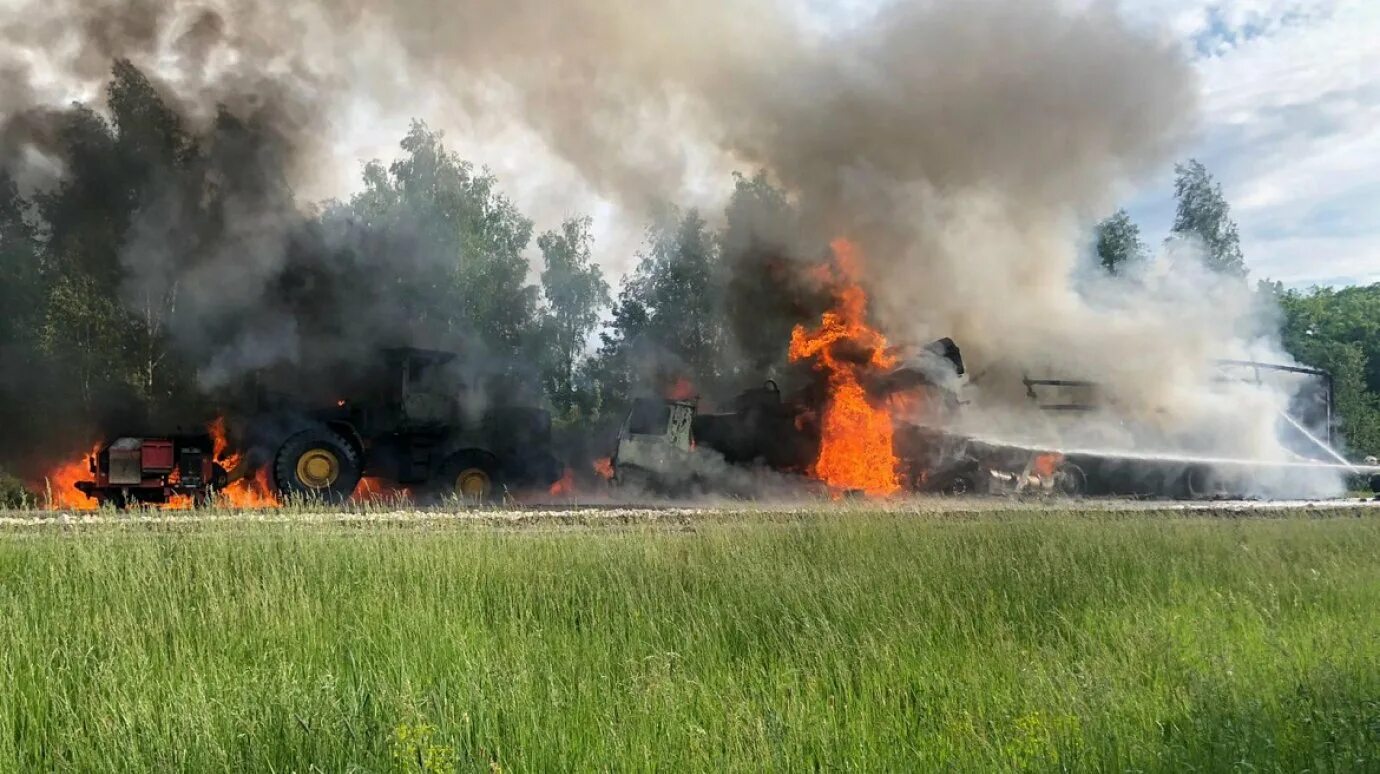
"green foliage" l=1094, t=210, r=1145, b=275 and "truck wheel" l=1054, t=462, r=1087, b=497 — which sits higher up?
"green foliage" l=1094, t=210, r=1145, b=275

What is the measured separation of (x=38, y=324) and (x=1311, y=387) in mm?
34548

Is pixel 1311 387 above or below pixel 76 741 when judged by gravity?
above

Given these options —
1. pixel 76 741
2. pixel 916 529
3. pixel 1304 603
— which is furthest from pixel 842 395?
pixel 76 741

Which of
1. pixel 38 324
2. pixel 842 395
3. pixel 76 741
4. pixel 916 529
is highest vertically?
pixel 38 324

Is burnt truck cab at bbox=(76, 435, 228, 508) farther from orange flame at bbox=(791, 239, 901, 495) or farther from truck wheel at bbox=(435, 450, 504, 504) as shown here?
orange flame at bbox=(791, 239, 901, 495)

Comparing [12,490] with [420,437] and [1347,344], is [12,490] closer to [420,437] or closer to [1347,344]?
[420,437]

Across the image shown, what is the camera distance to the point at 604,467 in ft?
68.1

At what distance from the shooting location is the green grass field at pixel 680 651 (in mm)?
3885

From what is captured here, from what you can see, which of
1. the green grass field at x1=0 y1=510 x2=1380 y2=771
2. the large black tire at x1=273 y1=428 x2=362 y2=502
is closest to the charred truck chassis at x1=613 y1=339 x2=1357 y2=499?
the large black tire at x1=273 y1=428 x2=362 y2=502

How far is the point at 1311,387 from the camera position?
1003 inches

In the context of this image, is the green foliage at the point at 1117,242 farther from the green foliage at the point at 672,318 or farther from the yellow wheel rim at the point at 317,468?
the yellow wheel rim at the point at 317,468

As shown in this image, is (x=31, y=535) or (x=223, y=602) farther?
(x=31, y=535)

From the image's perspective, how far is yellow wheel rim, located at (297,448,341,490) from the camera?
1658 cm

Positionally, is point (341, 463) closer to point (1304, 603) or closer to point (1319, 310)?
point (1304, 603)
